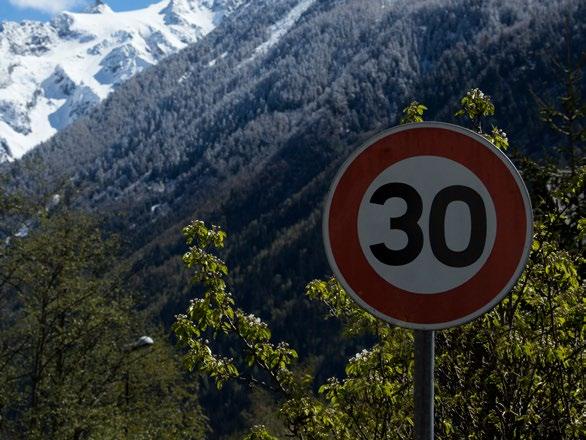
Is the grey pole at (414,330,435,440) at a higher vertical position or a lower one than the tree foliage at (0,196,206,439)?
higher

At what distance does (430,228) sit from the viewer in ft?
10.1

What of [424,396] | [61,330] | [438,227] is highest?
[438,227]

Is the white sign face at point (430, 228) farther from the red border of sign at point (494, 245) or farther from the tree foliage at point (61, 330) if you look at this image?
the tree foliage at point (61, 330)

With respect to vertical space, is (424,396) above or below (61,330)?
above

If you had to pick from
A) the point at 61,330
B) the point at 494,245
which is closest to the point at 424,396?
the point at 494,245

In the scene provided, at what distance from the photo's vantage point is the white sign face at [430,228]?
A: 121 inches

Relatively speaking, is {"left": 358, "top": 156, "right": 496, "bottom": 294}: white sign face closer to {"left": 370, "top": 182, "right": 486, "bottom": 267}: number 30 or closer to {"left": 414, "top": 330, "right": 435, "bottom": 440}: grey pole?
{"left": 370, "top": 182, "right": 486, "bottom": 267}: number 30

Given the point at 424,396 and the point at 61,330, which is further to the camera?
the point at 61,330

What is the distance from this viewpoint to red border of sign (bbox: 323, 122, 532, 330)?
10.0ft

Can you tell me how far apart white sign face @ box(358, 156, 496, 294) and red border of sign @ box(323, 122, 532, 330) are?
29mm

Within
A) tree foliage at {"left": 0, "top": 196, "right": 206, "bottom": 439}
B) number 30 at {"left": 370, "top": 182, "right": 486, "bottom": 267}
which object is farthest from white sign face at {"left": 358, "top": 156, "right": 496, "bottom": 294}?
tree foliage at {"left": 0, "top": 196, "right": 206, "bottom": 439}

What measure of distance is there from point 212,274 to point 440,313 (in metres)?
2.76

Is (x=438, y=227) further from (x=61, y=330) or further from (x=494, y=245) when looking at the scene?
(x=61, y=330)

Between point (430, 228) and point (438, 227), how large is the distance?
3 centimetres
